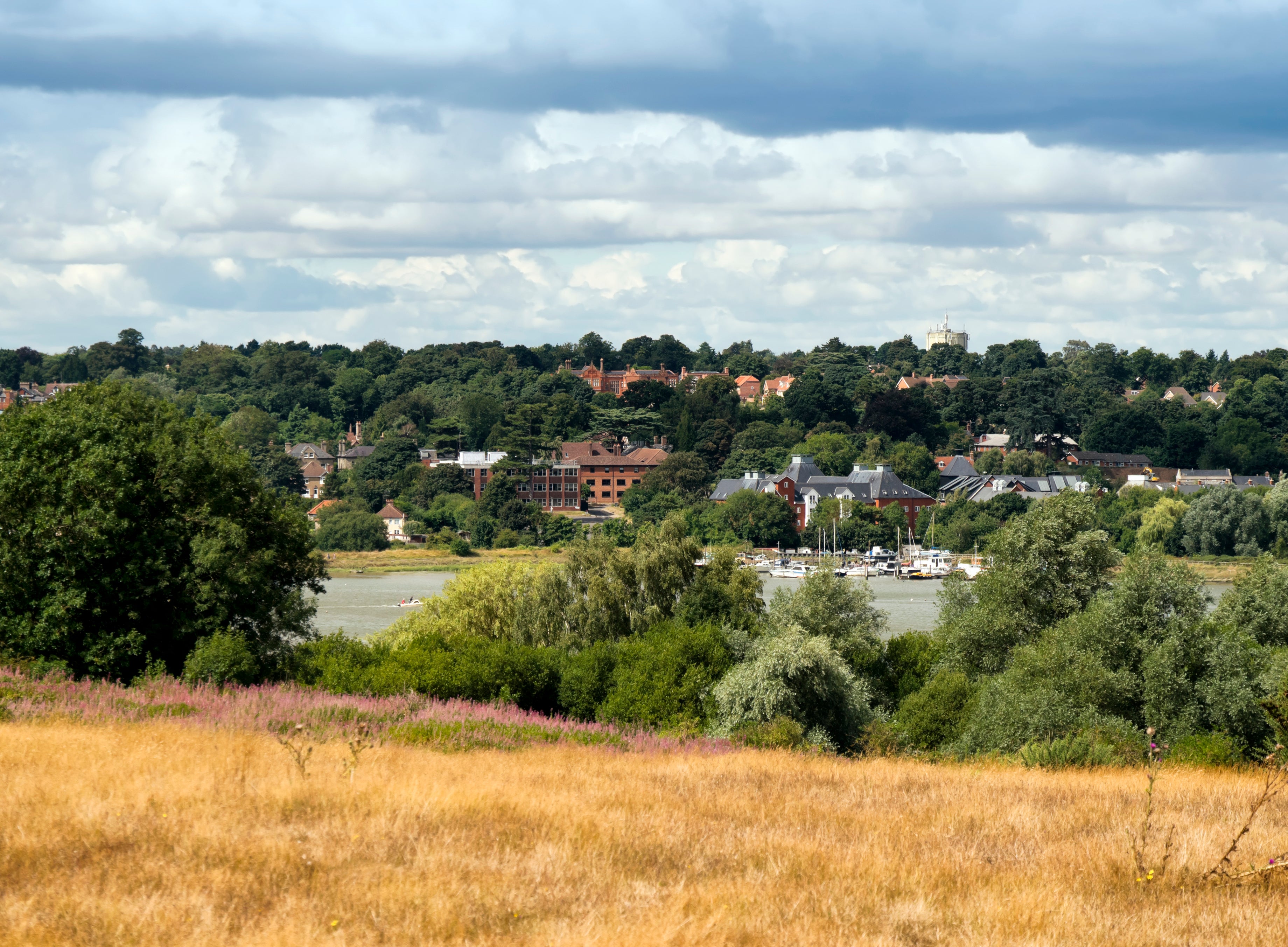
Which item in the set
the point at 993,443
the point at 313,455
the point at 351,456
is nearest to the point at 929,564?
the point at 993,443

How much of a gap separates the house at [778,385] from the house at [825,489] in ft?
165

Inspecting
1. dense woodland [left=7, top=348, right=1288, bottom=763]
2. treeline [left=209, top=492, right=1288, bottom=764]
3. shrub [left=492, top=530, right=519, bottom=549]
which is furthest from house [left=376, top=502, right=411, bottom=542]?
treeline [left=209, top=492, right=1288, bottom=764]

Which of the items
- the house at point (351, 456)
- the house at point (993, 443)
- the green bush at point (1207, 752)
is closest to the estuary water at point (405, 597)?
the green bush at point (1207, 752)

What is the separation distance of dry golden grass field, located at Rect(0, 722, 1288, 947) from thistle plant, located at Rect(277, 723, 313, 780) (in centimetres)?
12

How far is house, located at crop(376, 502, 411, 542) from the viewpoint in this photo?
387 feet

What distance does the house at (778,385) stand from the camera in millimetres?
182625

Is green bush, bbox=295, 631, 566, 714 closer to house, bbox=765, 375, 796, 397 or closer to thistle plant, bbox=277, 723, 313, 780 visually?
thistle plant, bbox=277, 723, 313, 780

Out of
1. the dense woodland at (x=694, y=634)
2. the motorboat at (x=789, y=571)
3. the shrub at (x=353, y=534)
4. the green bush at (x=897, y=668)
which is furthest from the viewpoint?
the shrub at (x=353, y=534)

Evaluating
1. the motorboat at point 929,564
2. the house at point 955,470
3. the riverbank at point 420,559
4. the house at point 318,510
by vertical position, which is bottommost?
the motorboat at point 929,564

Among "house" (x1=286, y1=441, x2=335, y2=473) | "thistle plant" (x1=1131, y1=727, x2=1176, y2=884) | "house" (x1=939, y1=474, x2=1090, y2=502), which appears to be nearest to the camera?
"thistle plant" (x1=1131, y1=727, x2=1176, y2=884)

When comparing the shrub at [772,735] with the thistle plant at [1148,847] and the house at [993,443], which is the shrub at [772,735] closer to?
the thistle plant at [1148,847]

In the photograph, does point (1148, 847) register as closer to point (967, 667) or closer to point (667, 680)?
point (667, 680)

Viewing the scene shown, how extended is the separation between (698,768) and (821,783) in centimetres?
134

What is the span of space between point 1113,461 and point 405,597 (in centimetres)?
9208
